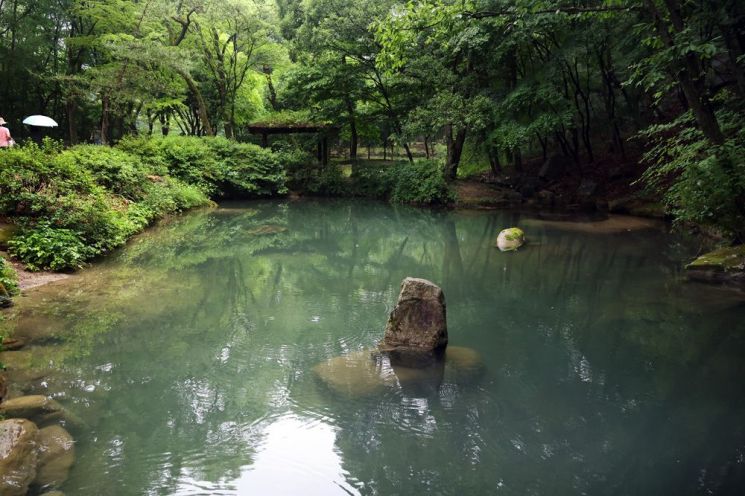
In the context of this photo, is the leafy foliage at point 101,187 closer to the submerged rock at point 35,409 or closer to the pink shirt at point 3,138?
the pink shirt at point 3,138

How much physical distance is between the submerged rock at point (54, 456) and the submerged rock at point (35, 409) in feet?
0.76

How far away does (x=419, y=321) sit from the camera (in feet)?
19.8

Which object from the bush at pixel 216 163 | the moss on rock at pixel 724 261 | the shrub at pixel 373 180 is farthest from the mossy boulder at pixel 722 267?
the bush at pixel 216 163

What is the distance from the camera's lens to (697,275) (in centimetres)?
931

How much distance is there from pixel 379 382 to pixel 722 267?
737 centimetres

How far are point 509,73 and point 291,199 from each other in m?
11.1

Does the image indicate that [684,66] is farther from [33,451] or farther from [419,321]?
[33,451]

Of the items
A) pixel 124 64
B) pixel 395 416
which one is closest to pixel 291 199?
pixel 124 64

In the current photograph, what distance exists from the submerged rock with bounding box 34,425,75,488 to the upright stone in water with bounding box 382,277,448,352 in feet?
10.9

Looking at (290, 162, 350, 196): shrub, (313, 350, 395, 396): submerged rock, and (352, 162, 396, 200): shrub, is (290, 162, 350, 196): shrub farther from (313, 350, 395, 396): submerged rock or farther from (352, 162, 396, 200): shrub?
(313, 350, 395, 396): submerged rock

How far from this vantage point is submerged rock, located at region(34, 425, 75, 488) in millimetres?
3631

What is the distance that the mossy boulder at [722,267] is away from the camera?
28.7 ft

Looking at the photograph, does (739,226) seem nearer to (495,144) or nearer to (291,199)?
(495,144)

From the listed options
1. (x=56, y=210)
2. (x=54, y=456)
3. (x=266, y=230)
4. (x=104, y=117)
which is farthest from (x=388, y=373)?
(x=104, y=117)
